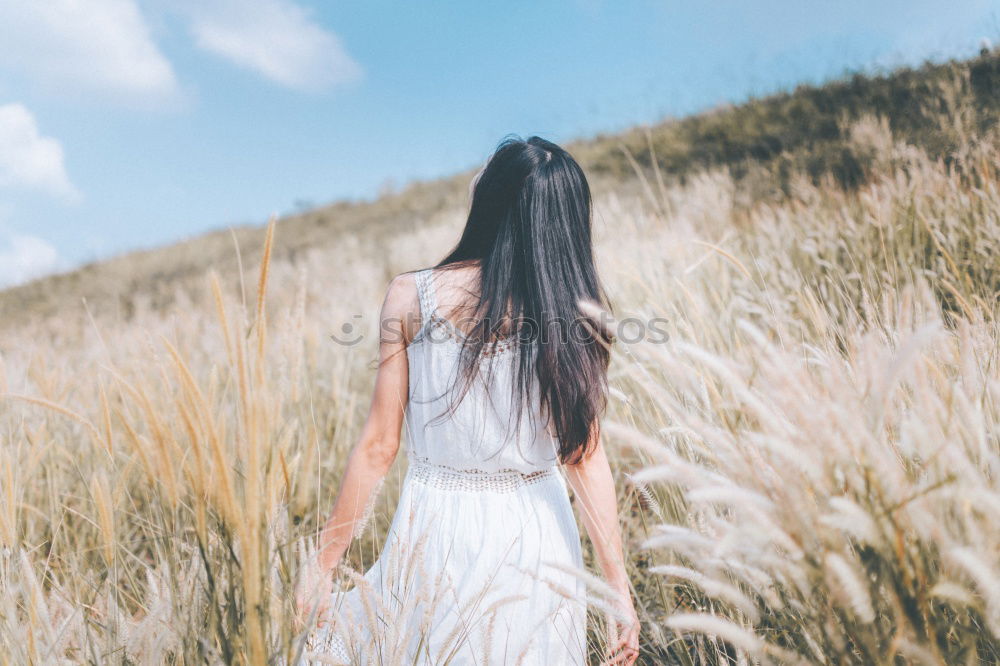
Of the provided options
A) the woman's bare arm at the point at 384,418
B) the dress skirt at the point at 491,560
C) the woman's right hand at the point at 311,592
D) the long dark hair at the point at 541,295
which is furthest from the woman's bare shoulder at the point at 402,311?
the woman's right hand at the point at 311,592

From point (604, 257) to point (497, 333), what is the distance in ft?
10.0

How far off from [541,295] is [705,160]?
12.8 meters

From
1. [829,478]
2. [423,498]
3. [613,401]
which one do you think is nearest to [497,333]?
[423,498]

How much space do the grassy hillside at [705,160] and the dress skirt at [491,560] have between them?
5.76 m

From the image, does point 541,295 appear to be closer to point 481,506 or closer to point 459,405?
point 459,405

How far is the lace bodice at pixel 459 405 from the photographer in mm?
1561

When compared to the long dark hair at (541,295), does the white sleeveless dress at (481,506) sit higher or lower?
lower

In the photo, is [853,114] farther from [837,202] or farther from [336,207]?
[336,207]

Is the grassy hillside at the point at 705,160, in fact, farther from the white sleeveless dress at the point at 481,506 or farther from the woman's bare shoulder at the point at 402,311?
the woman's bare shoulder at the point at 402,311

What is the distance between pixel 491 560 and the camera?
1510 millimetres

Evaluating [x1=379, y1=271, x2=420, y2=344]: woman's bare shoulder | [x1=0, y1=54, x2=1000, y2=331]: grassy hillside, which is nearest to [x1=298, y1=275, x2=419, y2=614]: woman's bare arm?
[x1=379, y1=271, x2=420, y2=344]: woman's bare shoulder

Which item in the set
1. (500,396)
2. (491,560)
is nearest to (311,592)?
(491,560)

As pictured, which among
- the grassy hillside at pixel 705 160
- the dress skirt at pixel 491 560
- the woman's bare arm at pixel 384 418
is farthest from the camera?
the grassy hillside at pixel 705 160

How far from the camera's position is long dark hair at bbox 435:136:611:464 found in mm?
1552
